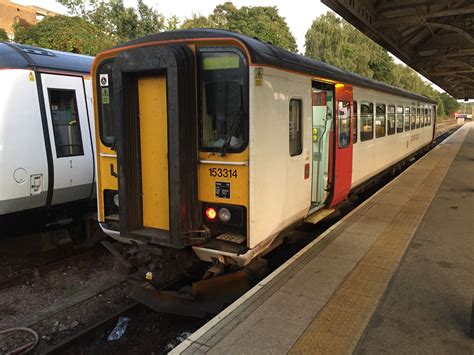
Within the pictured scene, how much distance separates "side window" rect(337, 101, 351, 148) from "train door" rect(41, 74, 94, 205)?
13.4ft

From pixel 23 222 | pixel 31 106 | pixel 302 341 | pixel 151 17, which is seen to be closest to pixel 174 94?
pixel 302 341

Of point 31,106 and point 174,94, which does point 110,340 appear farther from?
point 31,106

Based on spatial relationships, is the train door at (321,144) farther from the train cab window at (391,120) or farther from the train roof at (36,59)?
the train cab window at (391,120)

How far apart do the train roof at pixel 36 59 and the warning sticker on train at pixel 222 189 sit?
361cm

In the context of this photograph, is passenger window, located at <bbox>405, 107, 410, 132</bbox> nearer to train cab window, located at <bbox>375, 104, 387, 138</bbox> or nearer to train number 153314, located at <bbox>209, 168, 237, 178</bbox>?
train cab window, located at <bbox>375, 104, 387, 138</bbox>

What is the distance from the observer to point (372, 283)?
14.1ft

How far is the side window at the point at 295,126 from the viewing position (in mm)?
4741

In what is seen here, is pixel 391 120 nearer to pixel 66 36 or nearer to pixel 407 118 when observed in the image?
pixel 407 118

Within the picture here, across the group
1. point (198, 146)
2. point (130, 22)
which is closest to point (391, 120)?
point (198, 146)

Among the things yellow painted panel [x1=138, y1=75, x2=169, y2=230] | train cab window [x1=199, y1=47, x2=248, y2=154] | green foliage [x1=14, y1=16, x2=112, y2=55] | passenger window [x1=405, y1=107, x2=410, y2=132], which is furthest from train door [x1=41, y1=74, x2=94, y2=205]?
green foliage [x1=14, y1=16, x2=112, y2=55]

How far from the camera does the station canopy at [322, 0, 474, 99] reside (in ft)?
36.6

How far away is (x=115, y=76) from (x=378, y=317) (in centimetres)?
337

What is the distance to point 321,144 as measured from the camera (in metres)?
6.05

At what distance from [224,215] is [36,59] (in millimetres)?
3968
